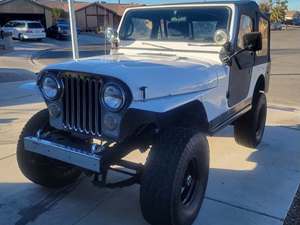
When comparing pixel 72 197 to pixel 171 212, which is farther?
pixel 72 197

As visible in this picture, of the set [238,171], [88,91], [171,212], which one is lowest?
[238,171]

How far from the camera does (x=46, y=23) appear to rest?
46.5 meters

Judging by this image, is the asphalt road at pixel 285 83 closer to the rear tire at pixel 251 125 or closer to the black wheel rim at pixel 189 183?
the rear tire at pixel 251 125

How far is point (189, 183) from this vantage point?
151 inches

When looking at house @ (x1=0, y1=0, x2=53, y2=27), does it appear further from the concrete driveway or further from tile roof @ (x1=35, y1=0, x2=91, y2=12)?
the concrete driveway

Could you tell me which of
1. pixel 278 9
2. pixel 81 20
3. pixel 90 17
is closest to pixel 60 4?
→ pixel 81 20

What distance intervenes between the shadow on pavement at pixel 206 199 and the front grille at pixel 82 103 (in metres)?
0.91

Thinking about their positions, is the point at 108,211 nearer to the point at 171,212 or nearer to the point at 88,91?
the point at 171,212

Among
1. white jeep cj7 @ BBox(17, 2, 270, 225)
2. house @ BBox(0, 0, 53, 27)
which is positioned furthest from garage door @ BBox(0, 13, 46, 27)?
white jeep cj7 @ BBox(17, 2, 270, 225)

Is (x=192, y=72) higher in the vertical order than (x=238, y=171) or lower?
higher

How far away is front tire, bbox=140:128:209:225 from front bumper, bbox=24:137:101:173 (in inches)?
16.7

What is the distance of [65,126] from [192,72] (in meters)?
1.31

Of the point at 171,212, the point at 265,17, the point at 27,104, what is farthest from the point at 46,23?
the point at 171,212

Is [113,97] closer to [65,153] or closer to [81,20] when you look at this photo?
[65,153]
